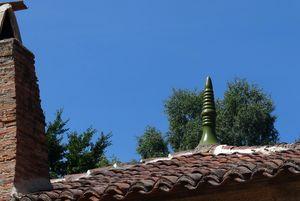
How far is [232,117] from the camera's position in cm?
3141

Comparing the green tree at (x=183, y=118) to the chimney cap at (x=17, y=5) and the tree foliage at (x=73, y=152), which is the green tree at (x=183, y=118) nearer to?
the tree foliage at (x=73, y=152)

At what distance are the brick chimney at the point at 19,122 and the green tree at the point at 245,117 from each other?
22.4 m

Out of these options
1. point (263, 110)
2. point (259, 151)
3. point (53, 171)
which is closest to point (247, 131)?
point (263, 110)

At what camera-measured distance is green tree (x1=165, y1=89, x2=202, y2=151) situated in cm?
3025

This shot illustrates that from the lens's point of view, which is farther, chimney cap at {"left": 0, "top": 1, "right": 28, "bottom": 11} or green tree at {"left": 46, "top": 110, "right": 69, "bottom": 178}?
green tree at {"left": 46, "top": 110, "right": 69, "bottom": 178}

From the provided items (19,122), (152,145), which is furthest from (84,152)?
(19,122)

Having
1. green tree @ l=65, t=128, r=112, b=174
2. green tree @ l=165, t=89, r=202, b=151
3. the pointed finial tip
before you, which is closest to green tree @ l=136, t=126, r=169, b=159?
green tree @ l=165, t=89, r=202, b=151

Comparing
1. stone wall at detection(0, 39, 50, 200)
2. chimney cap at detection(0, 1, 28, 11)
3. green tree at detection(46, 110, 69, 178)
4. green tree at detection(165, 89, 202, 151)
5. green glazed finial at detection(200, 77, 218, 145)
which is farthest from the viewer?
green tree at detection(165, 89, 202, 151)

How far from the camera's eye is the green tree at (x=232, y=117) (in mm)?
30594

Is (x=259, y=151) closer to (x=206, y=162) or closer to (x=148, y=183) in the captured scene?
(x=206, y=162)

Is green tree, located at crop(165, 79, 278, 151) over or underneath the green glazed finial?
over

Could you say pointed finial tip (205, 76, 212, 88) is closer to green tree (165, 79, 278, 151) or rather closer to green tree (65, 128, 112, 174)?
green tree (65, 128, 112, 174)

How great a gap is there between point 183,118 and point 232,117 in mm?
2219

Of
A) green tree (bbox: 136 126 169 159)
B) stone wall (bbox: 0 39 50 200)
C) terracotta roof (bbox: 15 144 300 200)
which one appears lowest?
terracotta roof (bbox: 15 144 300 200)
